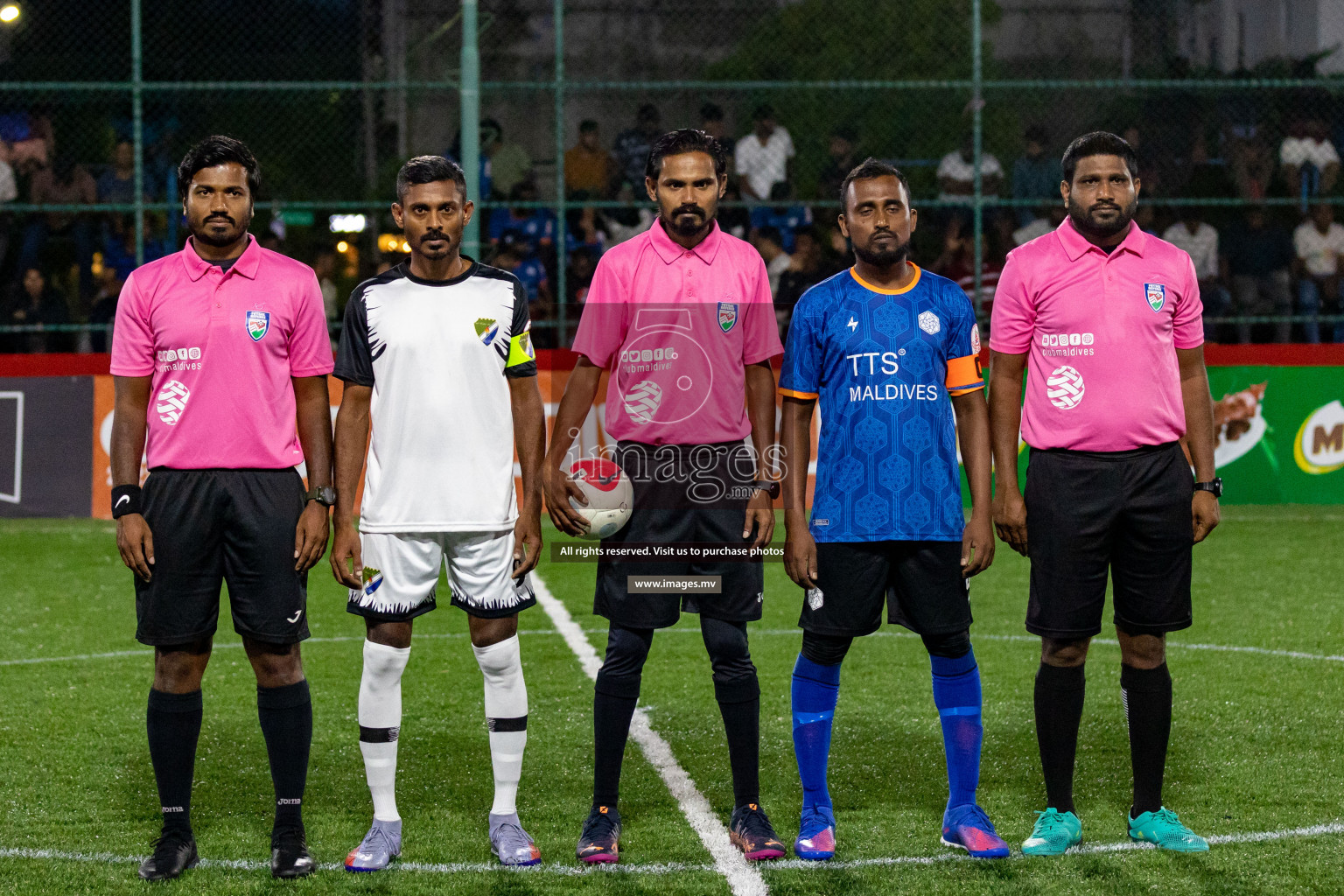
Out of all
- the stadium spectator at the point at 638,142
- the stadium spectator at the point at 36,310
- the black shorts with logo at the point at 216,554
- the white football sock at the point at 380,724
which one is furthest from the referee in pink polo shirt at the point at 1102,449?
the stadium spectator at the point at 36,310

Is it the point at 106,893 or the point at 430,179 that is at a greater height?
the point at 430,179

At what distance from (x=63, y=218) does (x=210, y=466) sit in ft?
33.9

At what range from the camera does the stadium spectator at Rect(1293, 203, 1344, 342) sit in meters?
14.0

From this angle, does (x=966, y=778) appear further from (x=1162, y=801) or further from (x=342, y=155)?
(x=342, y=155)

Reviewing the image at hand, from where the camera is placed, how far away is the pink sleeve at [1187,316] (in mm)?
4539

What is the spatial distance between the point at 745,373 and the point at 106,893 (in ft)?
7.54

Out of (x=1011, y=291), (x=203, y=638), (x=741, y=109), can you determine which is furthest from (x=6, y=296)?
(x=1011, y=291)

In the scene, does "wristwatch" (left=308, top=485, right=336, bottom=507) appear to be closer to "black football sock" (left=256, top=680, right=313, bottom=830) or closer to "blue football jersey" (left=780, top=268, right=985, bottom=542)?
"black football sock" (left=256, top=680, right=313, bottom=830)

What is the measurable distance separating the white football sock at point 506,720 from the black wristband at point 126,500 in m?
1.06

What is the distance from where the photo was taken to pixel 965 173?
14.5 meters

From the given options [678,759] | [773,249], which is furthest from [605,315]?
[773,249]

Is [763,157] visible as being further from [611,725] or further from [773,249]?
[611,725]

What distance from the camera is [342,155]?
15.1m

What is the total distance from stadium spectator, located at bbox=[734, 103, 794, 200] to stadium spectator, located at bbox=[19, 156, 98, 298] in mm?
5898
